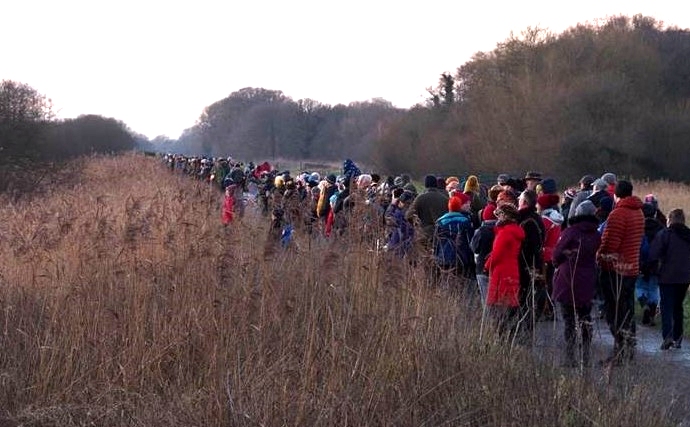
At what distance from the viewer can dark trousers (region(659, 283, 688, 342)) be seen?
9.81 metres

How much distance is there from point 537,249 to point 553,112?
3486 centimetres

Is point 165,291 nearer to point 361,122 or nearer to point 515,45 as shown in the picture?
point 515,45

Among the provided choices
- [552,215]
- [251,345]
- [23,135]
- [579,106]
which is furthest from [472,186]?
[579,106]

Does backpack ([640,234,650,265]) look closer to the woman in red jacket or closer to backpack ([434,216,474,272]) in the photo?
backpack ([434,216,474,272])

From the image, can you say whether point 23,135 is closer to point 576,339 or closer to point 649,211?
point 649,211

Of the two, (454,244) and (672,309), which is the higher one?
(454,244)

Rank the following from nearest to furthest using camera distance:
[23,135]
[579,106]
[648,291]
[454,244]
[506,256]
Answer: [506,256] → [454,244] → [648,291] → [23,135] → [579,106]

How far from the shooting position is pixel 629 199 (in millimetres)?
9133

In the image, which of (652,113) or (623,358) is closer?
(623,358)

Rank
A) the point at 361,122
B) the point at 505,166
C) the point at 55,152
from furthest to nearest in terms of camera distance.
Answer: the point at 361,122, the point at 505,166, the point at 55,152

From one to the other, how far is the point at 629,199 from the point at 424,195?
276cm

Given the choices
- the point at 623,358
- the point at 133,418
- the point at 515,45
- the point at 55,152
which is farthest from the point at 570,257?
the point at 515,45

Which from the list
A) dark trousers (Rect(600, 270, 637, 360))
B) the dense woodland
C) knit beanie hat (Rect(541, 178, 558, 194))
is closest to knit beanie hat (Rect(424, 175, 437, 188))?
knit beanie hat (Rect(541, 178, 558, 194))

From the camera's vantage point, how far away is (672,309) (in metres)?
9.93
